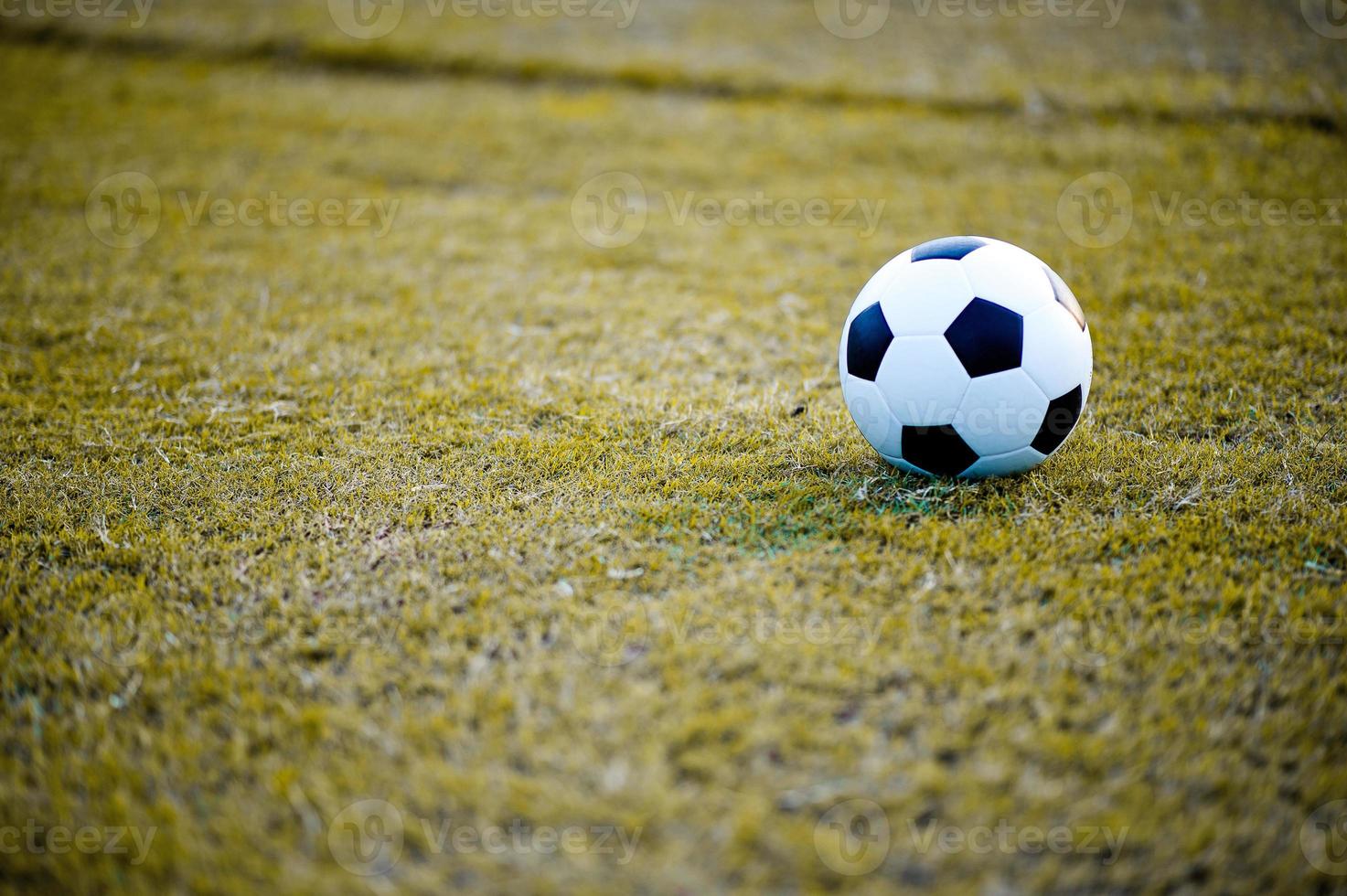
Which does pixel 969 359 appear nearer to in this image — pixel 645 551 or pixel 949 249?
pixel 949 249

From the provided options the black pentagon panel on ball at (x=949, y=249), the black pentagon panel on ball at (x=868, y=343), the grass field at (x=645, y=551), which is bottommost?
the grass field at (x=645, y=551)

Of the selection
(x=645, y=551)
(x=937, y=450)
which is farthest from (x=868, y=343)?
(x=645, y=551)

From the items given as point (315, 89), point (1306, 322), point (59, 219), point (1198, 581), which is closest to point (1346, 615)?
point (1198, 581)

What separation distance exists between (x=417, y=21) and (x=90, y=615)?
405 inches

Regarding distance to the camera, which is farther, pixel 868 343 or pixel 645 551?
pixel 868 343

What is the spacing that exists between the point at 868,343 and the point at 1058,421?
77 centimetres

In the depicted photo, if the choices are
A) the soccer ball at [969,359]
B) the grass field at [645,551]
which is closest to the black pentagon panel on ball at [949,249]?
the soccer ball at [969,359]

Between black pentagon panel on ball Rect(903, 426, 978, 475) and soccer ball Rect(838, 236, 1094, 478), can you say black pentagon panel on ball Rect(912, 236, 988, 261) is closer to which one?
soccer ball Rect(838, 236, 1094, 478)

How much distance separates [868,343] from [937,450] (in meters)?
0.48

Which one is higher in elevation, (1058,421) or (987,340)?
(987,340)

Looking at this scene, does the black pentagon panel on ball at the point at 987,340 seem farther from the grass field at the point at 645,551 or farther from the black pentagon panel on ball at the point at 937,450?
the grass field at the point at 645,551

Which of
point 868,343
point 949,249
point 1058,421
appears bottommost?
point 1058,421

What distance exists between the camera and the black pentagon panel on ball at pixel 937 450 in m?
3.16

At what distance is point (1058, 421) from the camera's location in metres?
3.18
